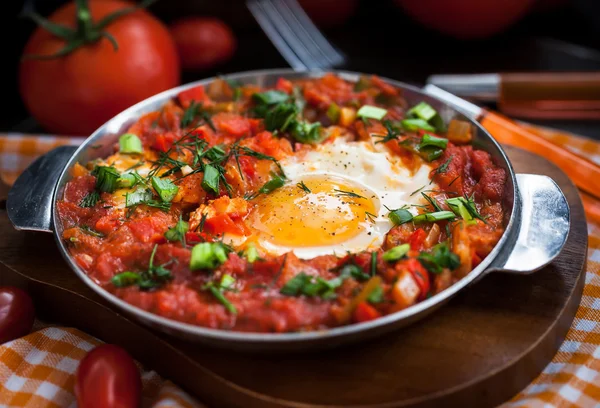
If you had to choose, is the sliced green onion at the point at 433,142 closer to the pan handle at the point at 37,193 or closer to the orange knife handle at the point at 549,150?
the orange knife handle at the point at 549,150

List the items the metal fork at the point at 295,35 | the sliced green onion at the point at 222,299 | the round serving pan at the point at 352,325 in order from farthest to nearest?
the metal fork at the point at 295,35 < the sliced green onion at the point at 222,299 < the round serving pan at the point at 352,325

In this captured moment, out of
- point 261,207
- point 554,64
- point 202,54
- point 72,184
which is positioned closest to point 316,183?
point 261,207

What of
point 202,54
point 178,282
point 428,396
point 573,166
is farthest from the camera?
point 202,54

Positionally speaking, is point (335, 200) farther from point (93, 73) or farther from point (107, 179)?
point (93, 73)

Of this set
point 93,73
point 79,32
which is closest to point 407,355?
point 93,73

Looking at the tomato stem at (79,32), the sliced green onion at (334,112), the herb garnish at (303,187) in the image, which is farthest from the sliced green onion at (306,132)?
the tomato stem at (79,32)

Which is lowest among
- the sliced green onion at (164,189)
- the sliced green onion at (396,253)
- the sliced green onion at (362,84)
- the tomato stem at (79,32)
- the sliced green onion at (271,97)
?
the sliced green onion at (396,253)

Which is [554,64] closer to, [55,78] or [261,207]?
[261,207]
